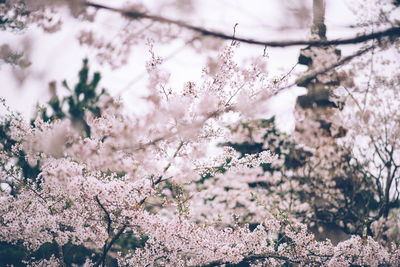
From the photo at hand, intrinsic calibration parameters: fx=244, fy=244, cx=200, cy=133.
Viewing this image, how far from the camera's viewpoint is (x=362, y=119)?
256 inches

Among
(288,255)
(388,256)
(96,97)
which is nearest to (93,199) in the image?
(288,255)

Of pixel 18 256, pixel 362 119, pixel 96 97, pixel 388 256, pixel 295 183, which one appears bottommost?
pixel 388 256

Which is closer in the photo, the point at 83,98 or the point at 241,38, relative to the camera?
the point at 241,38

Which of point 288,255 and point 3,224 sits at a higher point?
point 3,224

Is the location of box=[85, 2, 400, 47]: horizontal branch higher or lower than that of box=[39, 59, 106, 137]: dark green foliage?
lower

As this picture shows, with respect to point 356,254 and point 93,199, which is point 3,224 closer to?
point 93,199

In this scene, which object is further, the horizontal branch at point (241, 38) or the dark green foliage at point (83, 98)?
the dark green foliage at point (83, 98)

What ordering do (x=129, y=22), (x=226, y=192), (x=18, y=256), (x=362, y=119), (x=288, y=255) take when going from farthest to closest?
(x=226, y=192) → (x=362, y=119) → (x=18, y=256) → (x=288, y=255) → (x=129, y=22)

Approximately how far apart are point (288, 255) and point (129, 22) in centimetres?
361

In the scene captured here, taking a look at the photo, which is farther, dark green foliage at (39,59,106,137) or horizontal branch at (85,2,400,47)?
dark green foliage at (39,59,106,137)

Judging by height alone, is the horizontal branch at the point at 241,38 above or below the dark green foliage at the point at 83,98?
below

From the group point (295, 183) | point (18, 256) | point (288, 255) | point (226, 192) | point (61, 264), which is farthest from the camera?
point (226, 192)

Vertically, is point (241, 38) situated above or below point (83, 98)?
below

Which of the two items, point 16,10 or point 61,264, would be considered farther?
point 61,264
